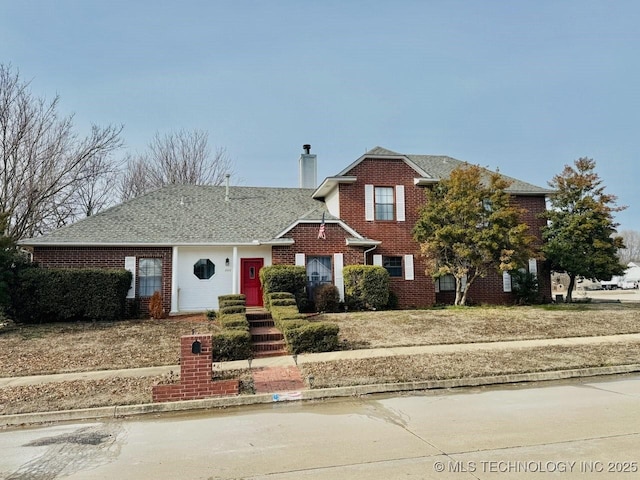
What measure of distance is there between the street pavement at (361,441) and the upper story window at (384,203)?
11454mm

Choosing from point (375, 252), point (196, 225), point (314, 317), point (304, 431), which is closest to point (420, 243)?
point (375, 252)

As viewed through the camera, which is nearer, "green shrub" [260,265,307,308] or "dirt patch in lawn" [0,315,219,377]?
"dirt patch in lawn" [0,315,219,377]

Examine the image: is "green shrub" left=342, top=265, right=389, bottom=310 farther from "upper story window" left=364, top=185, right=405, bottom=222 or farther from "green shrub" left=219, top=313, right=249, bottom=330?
"green shrub" left=219, top=313, right=249, bottom=330

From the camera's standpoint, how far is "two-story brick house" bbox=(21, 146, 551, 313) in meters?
16.6

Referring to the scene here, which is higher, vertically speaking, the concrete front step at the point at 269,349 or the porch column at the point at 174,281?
the porch column at the point at 174,281

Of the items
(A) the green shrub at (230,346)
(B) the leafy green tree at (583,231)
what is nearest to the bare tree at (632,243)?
(B) the leafy green tree at (583,231)

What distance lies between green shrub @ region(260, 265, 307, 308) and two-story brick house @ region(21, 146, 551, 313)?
1.04m

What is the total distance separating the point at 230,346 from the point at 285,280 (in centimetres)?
516

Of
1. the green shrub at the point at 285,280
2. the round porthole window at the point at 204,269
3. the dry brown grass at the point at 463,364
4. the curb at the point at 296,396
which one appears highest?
the round porthole window at the point at 204,269

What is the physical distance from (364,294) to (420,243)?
11.8ft

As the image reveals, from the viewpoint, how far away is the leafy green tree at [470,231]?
16.5 meters

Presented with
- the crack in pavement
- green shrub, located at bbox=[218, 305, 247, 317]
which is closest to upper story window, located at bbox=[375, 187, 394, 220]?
green shrub, located at bbox=[218, 305, 247, 317]

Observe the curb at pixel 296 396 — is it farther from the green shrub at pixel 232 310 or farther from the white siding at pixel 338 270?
the white siding at pixel 338 270

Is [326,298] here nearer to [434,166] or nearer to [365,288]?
[365,288]
